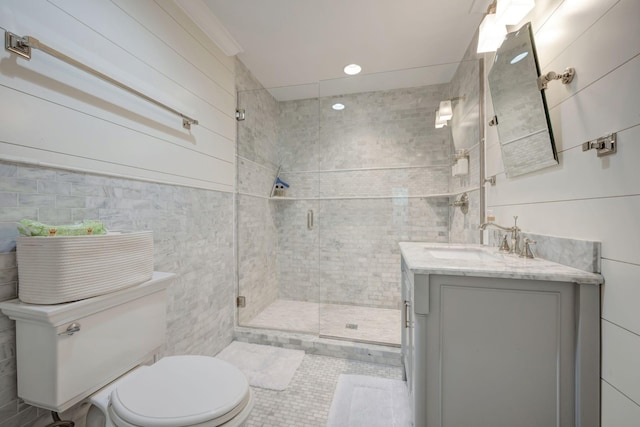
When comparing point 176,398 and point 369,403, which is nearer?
point 176,398

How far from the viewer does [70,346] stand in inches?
33.5

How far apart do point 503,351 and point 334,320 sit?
68.7 inches

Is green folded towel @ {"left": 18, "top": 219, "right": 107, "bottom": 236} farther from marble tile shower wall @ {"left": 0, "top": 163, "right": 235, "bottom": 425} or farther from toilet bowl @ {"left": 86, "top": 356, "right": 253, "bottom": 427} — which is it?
toilet bowl @ {"left": 86, "top": 356, "right": 253, "bottom": 427}

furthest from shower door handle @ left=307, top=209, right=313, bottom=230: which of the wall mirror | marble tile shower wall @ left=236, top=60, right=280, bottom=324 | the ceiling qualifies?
the wall mirror

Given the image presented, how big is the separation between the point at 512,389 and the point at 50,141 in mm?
1982

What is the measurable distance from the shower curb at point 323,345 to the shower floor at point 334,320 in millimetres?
79

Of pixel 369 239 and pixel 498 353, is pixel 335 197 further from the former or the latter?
pixel 498 353

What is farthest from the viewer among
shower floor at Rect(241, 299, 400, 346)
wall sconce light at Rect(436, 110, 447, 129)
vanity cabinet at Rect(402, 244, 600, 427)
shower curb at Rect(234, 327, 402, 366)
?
wall sconce light at Rect(436, 110, 447, 129)

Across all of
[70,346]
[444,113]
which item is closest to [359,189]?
[444,113]

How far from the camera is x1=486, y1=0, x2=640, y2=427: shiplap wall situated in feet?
2.52

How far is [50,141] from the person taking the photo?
999mm

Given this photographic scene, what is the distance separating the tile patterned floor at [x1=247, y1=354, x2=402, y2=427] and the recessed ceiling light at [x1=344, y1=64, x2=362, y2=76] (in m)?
2.58

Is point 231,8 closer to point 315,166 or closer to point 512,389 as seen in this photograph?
point 315,166

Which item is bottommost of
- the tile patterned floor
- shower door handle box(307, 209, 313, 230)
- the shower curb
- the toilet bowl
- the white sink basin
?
the tile patterned floor
